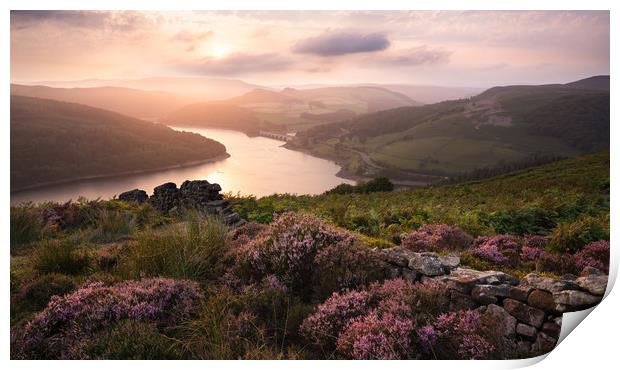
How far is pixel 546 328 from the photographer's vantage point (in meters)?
4.57

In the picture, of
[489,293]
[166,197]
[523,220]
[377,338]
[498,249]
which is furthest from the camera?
[166,197]

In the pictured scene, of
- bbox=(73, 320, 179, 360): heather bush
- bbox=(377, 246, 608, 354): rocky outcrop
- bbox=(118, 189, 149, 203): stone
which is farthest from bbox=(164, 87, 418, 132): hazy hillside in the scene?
bbox=(377, 246, 608, 354): rocky outcrop

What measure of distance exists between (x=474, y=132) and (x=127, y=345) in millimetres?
15495

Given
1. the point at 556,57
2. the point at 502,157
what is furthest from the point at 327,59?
the point at 502,157

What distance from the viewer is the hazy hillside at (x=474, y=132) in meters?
11.1

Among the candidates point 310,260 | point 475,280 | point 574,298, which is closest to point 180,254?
point 310,260

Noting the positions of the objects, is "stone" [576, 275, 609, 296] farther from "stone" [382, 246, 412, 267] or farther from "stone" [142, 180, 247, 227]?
"stone" [142, 180, 247, 227]

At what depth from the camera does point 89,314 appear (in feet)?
15.8

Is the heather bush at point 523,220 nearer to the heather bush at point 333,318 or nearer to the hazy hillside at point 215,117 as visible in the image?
the heather bush at point 333,318

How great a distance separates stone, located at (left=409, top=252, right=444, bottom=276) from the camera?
532cm

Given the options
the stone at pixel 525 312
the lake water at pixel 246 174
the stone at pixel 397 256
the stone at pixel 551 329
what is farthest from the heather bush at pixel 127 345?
the lake water at pixel 246 174

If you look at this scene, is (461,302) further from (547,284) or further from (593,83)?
(593,83)

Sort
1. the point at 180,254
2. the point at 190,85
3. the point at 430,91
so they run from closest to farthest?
the point at 180,254
the point at 190,85
the point at 430,91

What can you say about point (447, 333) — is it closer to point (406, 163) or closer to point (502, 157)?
point (406, 163)
